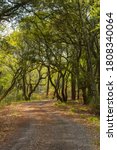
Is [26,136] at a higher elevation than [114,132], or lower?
lower

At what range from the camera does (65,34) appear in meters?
34.6

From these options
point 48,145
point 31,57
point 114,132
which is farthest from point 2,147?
point 31,57

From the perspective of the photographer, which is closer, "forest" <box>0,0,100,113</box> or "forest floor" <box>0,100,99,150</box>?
"forest floor" <box>0,100,99,150</box>

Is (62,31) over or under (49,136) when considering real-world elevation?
over

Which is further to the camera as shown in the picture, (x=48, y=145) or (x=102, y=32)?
(x=48, y=145)

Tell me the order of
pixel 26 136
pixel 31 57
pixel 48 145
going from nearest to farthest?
pixel 48 145 < pixel 26 136 < pixel 31 57

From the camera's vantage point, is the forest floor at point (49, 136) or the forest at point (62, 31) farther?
the forest at point (62, 31)

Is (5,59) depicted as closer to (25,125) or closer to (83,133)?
(25,125)

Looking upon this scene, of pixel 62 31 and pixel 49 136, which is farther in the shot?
pixel 62 31

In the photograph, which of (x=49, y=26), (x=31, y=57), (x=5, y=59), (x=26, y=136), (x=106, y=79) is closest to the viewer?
(x=106, y=79)

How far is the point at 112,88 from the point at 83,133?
11.7 m

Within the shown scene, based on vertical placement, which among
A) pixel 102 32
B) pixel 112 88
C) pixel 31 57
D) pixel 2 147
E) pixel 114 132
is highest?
pixel 31 57

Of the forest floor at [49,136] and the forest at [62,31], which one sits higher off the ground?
the forest at [62,31]

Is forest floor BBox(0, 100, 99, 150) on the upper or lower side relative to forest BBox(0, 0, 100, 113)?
lower
